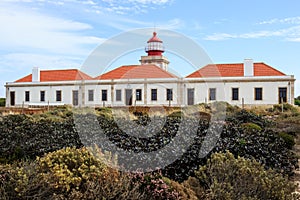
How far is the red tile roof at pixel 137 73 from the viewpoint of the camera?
34.0 m

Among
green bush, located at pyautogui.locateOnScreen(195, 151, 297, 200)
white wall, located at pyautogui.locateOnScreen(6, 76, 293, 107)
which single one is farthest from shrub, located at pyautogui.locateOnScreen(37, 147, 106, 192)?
white wall, located at pyautogui.locateOnScreen(6, 76, 293, 107)

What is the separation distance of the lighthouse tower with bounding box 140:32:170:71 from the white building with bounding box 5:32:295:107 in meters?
0.10

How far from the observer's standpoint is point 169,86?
3325cm

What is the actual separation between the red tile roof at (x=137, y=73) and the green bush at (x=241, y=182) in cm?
2712

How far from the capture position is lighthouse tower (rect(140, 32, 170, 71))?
37594 millimetres

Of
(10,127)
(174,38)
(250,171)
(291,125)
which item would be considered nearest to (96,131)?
(10,127)

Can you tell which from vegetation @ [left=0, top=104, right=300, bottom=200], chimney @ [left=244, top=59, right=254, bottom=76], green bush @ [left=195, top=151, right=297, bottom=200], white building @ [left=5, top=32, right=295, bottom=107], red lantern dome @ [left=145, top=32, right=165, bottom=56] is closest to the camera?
vegetation @ [left=0, top=104, right=300, bottom=200]

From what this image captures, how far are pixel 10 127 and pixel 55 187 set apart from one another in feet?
23.8

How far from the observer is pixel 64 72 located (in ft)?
128

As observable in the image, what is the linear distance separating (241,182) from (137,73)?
28594 mm

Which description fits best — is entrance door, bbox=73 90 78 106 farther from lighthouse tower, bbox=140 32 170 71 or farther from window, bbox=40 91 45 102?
lighthouse tower, bbox=140 32 170 71

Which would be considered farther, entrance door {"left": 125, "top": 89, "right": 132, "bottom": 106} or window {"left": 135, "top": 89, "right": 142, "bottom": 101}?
entrance door {"left": 125, "top": 89, "right": 132, "bottom": 106}

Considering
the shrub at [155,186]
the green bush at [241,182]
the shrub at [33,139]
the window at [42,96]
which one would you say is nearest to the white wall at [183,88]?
the window at [42,96]

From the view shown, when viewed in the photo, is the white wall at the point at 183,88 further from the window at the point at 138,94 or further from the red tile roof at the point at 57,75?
the red tile roof at the point at 57,75
